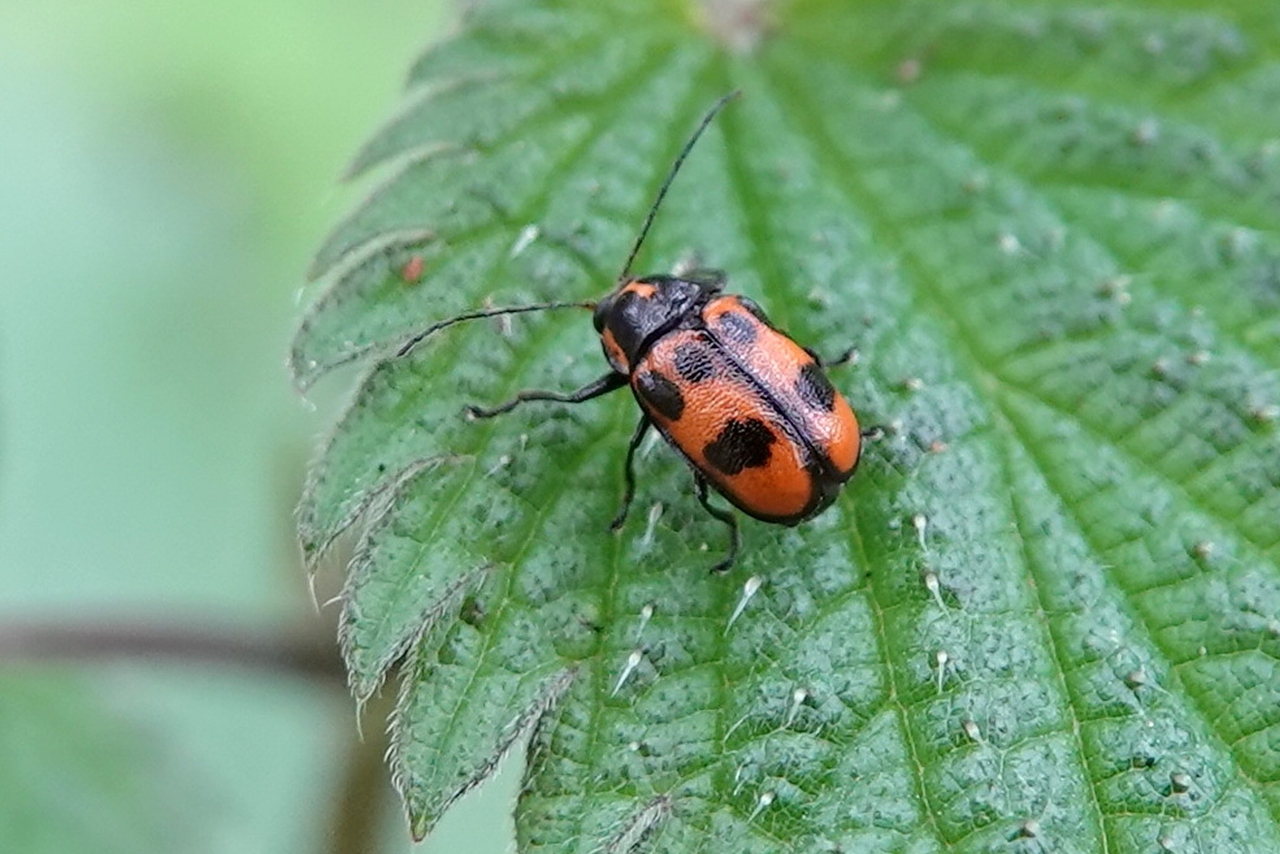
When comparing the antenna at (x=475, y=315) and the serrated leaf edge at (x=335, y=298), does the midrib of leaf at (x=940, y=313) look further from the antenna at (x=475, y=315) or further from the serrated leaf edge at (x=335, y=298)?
the serrated leaf edge at (x=335, y=298)

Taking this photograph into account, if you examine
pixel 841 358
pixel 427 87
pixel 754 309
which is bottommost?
pixel 841 358

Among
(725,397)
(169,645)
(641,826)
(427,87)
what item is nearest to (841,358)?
(725,397)

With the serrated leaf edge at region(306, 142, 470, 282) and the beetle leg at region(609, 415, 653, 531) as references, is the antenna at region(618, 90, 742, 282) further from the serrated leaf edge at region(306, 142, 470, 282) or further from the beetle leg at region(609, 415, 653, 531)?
the serrated leaf edge at region(306, 142, 470, 282)

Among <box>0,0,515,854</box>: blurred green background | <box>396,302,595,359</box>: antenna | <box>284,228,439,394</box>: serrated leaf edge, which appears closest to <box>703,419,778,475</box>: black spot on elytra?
<box>396,302,595,359</box>: antenna

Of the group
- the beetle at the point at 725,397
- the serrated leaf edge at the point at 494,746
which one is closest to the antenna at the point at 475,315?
the beetle at the point at 725,397

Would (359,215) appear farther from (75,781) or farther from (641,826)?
(75,781)

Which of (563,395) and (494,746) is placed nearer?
(494,746)

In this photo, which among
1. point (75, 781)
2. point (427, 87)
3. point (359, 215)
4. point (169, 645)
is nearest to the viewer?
point (359, 215)

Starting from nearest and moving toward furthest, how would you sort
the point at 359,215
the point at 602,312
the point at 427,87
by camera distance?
the point at 602,312
the point at 359,215
the point at 427,87
